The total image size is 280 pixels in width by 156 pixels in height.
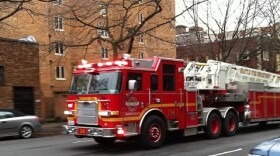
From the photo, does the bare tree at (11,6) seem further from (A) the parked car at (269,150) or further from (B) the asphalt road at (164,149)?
(A) the parked car at (269,150)

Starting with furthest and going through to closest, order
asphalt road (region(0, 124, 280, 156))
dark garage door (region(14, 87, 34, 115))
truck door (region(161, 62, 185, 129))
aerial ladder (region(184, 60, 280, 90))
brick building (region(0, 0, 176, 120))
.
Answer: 1. brick building (region(0, 0, 176, 120))
2. dark garage door (region(14, 87, 34, 115))
3. aerial ladder (region(184, 60, 280, 90))
4. truck door (region(161, 62, 185, 129))
5. asphalt road (region(0, 124, 280, 156))

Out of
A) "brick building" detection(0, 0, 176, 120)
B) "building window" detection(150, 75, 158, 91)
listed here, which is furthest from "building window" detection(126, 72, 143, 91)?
"brick building" detection(0, 0, 176, 120)

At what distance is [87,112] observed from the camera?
12.7 m

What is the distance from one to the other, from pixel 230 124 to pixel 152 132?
190 inches

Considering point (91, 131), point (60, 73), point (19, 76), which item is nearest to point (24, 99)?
point (19, 76)

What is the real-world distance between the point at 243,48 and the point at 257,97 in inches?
553

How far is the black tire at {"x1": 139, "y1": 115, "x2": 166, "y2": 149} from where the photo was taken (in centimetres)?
1258

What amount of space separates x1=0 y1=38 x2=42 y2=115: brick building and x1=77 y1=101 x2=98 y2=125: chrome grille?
45.1 ft

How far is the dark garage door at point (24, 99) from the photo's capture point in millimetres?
26234

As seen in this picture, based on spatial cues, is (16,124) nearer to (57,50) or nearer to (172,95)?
(172,95)

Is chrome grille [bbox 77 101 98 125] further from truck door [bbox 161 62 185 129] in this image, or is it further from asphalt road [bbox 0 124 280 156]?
truck door [bbox 161 62 185 129]

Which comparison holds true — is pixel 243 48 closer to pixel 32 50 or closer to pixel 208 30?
pixel 208 30

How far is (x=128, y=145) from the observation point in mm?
14109

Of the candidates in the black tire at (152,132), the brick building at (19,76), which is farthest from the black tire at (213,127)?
the brick building at (19,76)
